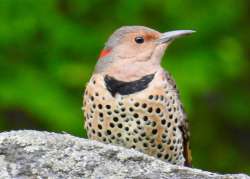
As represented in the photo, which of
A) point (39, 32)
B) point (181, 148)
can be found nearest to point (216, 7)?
point (39, 32)

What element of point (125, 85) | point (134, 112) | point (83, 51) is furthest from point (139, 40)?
point (83, 51)

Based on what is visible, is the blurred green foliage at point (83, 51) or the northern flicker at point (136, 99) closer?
the northern flicker at point (136, 99)

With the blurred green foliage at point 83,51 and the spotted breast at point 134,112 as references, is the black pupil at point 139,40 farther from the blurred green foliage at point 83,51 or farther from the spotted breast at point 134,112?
the blurred green foliage at point 83,51

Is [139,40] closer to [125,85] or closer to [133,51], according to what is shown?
[133,51]

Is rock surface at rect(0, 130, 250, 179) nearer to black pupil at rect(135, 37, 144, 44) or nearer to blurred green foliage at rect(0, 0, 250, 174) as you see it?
black pupil at rect(135, 37, 144, 44)

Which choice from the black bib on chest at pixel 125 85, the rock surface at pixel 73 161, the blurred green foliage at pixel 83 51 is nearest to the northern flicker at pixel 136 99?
the black bib on chest at pixel 125 85

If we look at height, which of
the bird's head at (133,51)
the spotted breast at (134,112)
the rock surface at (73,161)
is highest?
the bird's head at (133,51)

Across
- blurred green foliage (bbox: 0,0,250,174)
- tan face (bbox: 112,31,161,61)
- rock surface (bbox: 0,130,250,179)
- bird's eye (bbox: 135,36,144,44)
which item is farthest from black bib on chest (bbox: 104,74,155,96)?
blurred green foliage (bbox: 0,0,250,174)

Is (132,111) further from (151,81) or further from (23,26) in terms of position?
(23,26)
